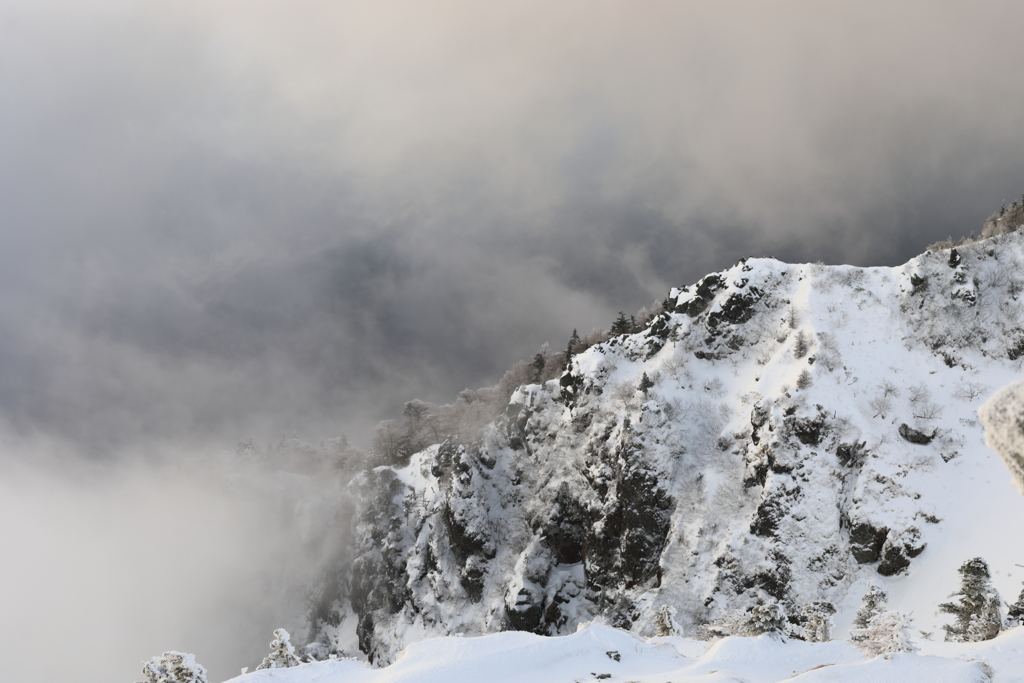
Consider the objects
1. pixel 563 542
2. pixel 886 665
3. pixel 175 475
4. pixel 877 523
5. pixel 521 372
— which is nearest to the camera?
pixel 886 665

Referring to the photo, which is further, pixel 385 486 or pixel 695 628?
pixel 385 486

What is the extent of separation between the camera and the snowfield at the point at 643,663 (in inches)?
513

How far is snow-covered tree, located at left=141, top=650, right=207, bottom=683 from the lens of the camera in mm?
23484

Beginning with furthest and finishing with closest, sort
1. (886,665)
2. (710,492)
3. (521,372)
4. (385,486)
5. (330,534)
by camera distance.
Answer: (521,372), (330,534), (385,486), (710,492), (886,665)

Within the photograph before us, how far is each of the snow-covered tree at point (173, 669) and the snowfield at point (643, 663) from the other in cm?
1184

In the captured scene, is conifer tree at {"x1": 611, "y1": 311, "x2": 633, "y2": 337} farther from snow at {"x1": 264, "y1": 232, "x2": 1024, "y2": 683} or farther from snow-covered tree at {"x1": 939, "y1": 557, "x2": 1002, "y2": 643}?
snow-covered tree at {"x1": 939, "y1": 557, "x2": 1002, "y2": 643}

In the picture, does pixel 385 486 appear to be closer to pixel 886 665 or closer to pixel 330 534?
pixel 330 534

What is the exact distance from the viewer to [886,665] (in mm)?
13172

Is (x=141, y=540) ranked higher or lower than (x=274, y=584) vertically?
higher

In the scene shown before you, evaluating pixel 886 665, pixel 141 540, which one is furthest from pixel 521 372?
pixel 141 540

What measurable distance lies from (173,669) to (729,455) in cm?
5262

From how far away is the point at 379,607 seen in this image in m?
94.9

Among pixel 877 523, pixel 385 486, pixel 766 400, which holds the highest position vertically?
pixel 385 486

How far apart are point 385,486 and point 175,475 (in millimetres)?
118884
